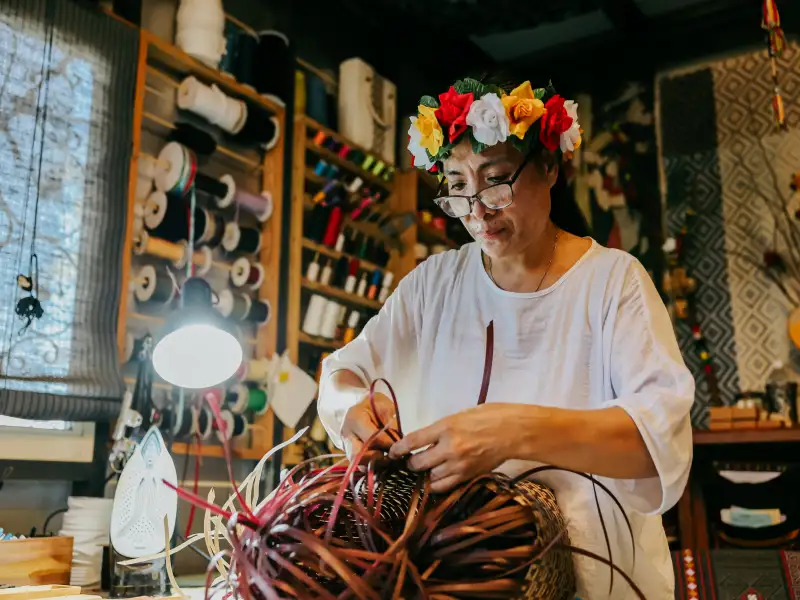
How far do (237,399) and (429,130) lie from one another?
1.95 m

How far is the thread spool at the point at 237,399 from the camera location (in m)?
2.90

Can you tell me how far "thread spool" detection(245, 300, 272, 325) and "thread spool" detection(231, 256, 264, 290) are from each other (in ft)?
0.25

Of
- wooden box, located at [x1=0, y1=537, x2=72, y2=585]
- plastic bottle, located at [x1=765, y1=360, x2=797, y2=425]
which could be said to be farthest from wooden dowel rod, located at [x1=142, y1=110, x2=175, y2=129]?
plastic bottle, located at [x1=765, y1=360, x2=797, y2=425]

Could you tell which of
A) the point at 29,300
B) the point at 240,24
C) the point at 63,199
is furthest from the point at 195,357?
the point at 240,24

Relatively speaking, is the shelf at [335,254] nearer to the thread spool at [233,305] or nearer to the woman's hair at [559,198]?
Result: the thread spool at [233,305]

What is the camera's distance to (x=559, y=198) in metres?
1.30

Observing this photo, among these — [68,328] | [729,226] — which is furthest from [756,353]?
[68,328]

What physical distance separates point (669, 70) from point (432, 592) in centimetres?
458

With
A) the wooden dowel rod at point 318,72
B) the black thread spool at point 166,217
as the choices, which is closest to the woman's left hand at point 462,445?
the black thread spool at point 166,217

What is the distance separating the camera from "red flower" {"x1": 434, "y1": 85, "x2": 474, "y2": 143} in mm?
1138

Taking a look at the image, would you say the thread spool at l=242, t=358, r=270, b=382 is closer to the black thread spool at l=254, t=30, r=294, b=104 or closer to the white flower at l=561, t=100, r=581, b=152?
the black thread spool at l=254, t=30, r=294, b=104

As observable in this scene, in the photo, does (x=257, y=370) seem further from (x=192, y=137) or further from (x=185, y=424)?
(x=192, y=137)

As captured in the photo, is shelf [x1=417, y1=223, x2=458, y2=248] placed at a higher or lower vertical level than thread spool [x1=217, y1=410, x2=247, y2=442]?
higher

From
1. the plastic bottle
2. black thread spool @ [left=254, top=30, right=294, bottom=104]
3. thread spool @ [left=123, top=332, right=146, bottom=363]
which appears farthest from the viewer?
the plastic bottle
